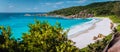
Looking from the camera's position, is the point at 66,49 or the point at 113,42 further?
the point at 66,49

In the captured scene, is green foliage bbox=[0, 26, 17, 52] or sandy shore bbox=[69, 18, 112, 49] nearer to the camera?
green foliage bbox=[0, 26, 17, 52]

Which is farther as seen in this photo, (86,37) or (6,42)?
(86,37)

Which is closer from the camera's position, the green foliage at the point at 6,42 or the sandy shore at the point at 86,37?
the green foliage at the point at 6,42

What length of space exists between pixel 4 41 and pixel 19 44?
0.88 metres

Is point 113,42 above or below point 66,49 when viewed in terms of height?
above

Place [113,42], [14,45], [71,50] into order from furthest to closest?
[14,45], [71,50], [113,42]

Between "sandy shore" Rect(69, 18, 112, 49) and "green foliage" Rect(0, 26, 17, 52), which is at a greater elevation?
"green foliage" Rect(0, 26, 17, 52)

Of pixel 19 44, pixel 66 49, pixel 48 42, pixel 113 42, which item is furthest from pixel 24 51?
pixel 113 42

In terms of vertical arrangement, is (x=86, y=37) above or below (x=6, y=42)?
below

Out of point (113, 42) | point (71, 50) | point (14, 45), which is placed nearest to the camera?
point (113, 42)

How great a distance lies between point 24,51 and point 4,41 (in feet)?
4.27

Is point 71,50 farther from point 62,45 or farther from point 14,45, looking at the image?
point 14,45

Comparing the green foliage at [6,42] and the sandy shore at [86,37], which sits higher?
the green foliage at [6,42]

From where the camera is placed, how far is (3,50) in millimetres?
16969
